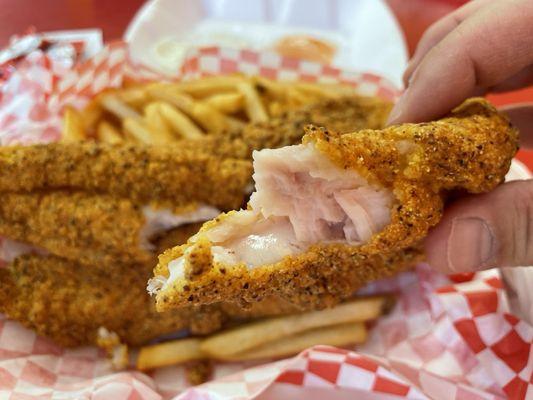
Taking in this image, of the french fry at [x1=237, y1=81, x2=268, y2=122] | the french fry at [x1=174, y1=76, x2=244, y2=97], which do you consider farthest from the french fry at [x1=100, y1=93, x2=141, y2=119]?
the french fry at [x1=237, y1=81, x2=268, y2=122]

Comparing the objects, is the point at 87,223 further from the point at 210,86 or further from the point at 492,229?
the point at 492,229

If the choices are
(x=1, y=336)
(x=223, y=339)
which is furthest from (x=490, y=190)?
(x=1, y=336)

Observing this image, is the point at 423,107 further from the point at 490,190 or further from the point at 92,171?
the point at 92,171

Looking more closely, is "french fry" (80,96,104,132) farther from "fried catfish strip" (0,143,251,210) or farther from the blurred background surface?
A: the blurred background surface

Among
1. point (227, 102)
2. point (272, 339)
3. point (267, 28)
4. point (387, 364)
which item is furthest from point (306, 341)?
point (267, 28)

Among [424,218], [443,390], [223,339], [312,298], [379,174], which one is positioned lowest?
[443,390]

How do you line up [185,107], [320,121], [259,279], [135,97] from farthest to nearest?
[135,97]
[185,107]
[320,121]
[259,279]

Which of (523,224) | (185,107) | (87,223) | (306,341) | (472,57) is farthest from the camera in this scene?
(185,107)
